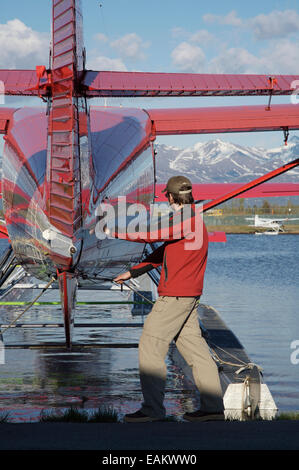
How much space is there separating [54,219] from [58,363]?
11.4 feet

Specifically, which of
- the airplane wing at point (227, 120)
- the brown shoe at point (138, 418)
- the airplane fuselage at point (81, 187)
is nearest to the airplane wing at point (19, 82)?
the airplane fuselage at point (81, 187)

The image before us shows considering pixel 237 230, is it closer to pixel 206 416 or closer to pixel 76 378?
pixel 76 378

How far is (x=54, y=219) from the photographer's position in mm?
5633

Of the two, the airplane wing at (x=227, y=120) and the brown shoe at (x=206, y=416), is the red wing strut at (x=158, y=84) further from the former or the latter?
the brown shoe at (x=206, y=416)

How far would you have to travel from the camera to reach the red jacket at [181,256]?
4430 millimetres

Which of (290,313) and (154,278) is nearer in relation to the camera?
(154,278)

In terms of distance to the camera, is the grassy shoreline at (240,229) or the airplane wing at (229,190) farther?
the grassy shoreline at (240,229)

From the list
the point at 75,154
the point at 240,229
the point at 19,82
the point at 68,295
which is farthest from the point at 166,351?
the point at 240,229

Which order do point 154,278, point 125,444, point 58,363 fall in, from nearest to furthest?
point 125,444, point 58,363, point 154,278

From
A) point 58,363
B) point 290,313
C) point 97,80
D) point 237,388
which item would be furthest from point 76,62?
point 290,313

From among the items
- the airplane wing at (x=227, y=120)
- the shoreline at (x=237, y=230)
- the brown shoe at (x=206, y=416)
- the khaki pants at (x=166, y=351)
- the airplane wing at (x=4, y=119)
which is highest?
the shoreline at (x=237, y=230)

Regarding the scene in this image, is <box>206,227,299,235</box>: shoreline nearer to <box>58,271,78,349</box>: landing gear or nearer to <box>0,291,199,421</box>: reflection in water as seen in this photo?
<box>0,291,199,421</box>: reflection in water

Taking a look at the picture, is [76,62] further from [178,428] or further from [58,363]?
[58,363]

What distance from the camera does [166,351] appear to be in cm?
443
